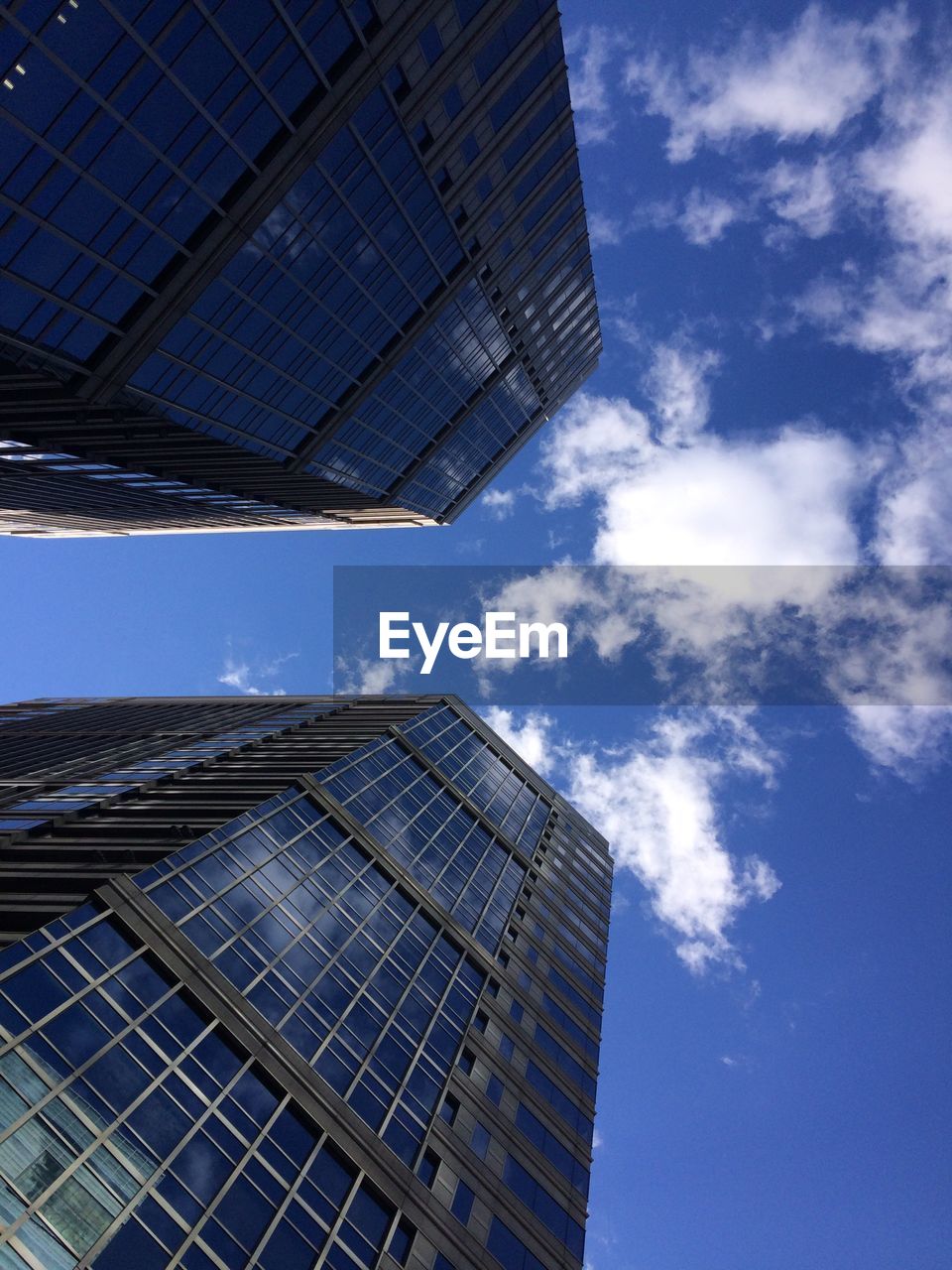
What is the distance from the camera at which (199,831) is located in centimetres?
3512

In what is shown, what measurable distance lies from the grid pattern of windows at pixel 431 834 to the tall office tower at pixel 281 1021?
0.83 ft

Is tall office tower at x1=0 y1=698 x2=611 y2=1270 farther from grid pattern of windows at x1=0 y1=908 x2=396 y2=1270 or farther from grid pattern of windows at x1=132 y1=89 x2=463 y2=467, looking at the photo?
grid pattern of windows at x1=132 y1=89 x2=463 y2=467

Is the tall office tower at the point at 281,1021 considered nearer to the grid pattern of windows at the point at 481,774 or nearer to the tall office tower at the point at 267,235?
the grid pattern of windows at the point at 481,774

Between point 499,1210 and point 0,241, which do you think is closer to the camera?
point 0,241

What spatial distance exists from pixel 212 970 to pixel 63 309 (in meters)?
25.7

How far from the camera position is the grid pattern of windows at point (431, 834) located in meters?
48.6

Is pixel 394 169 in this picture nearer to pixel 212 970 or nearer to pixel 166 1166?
pixel 212 970

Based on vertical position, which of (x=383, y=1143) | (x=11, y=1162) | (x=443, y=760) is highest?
(x=443, y=760)

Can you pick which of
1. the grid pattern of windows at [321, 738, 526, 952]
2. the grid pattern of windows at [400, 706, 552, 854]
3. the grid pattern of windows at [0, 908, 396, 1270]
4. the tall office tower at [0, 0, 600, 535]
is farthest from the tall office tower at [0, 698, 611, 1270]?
the tall office tower at [0, 0, 600, 535]

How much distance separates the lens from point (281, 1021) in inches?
1192

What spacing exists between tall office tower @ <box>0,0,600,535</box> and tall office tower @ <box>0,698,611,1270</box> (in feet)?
67.6

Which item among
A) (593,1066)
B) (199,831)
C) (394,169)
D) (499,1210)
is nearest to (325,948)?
(199,831)

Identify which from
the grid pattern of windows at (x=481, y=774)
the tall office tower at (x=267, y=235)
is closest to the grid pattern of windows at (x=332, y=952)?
the grid pattern of windows at (x=481, y=774)

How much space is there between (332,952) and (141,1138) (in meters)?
14.5
